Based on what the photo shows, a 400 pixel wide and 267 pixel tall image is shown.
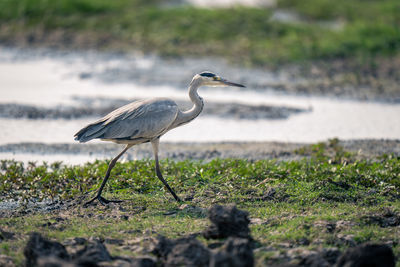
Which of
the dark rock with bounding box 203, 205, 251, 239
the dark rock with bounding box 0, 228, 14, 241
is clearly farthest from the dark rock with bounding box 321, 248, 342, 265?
the dark rock with bounding box 0, 228, 14, 241

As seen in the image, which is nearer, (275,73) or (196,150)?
(196,150)

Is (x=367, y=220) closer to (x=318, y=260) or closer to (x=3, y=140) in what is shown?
(x=318, y=260)

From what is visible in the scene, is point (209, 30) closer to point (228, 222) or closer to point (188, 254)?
point (228, 222)

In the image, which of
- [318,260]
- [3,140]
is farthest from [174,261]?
[3,140]

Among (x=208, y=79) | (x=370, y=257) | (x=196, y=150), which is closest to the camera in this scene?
(x=370, y=257)

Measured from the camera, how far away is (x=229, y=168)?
791cm

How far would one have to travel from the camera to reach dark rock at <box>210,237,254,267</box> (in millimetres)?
4332

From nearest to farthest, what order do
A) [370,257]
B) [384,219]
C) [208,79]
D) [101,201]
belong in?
[370,257] → [384,219] → [101,201] → [208,79]

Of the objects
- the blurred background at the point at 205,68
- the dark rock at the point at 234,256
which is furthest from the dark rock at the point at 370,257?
the blurred background at the point at 205,68

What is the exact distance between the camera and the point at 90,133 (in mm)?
6863

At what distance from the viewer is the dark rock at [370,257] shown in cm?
462

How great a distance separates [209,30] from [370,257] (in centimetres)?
1298

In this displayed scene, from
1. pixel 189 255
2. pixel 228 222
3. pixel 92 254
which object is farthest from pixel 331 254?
pixel 92 254

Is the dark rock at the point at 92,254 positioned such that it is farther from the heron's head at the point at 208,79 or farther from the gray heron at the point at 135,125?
the heron's head at the point at 208,79
